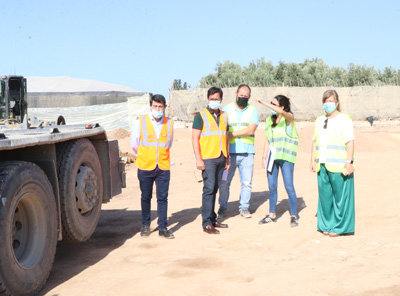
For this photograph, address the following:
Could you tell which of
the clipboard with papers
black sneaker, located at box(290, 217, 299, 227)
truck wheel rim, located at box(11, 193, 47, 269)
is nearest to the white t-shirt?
the clipboard with papers

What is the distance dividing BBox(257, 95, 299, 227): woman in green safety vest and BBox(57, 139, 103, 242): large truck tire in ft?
7.95

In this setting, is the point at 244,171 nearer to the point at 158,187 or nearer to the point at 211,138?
the point at 211,138

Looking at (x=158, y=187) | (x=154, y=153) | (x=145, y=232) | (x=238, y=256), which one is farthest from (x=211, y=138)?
(x=238, y=256)

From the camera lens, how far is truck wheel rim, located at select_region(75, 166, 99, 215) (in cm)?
543

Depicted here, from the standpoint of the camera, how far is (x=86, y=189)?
5555mm

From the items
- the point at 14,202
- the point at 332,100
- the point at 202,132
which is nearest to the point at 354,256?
the point at 332,100

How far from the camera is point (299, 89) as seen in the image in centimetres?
2622

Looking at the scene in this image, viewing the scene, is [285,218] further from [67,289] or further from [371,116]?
[371,116]

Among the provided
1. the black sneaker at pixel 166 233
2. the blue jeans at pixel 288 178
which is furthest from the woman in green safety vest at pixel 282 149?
the black sneaker at pixel 166 233

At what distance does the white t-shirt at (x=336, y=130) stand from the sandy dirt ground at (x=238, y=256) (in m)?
1.07

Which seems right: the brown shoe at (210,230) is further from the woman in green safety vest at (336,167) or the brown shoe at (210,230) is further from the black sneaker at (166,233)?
the woman in green safety vest at (336,167)

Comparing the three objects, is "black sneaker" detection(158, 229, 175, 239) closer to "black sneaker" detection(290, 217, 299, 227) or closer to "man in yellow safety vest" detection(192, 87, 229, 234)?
"man in yellow safety vest" detection(192, 87, 229, 234)

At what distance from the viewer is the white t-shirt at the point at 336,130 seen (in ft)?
20.0

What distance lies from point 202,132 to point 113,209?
2.77 meters
